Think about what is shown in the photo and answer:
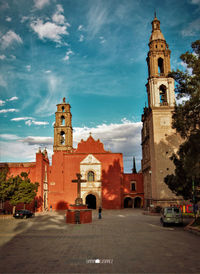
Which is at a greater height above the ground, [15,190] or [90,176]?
[90,176]

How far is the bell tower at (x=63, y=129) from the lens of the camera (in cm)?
4797

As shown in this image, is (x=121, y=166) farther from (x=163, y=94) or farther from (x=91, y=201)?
(x=163, y=94)

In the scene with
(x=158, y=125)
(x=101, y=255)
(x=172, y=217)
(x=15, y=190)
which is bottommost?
(x=101, y=255)

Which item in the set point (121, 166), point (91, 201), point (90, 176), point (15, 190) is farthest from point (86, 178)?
point (15, 190)

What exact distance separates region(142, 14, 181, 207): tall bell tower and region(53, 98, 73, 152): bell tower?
17.0m

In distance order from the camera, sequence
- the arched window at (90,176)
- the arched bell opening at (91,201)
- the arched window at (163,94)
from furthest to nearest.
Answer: the arched bell opening at (91,201) → the arched window at (90,176) → the arched window at (163,94)

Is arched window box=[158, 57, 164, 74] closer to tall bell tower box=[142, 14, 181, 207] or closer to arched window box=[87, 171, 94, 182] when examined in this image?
tall bell tower box=[142, 14, 181, 207]

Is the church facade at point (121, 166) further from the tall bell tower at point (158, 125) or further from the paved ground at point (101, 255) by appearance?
the paved ground at point (101, 255)

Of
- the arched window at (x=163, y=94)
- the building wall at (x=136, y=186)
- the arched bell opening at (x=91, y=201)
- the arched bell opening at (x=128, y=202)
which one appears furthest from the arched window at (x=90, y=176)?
the arched window at (x=163, y=94)

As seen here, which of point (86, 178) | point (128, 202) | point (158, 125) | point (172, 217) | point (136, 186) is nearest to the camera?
point (172, 217)

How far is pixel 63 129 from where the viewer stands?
49.0 metres

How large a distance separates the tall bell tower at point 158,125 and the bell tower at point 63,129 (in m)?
17.0

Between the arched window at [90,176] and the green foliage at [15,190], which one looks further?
the arched window at [90,176]

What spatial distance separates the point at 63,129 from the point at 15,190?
2331 centimetres
